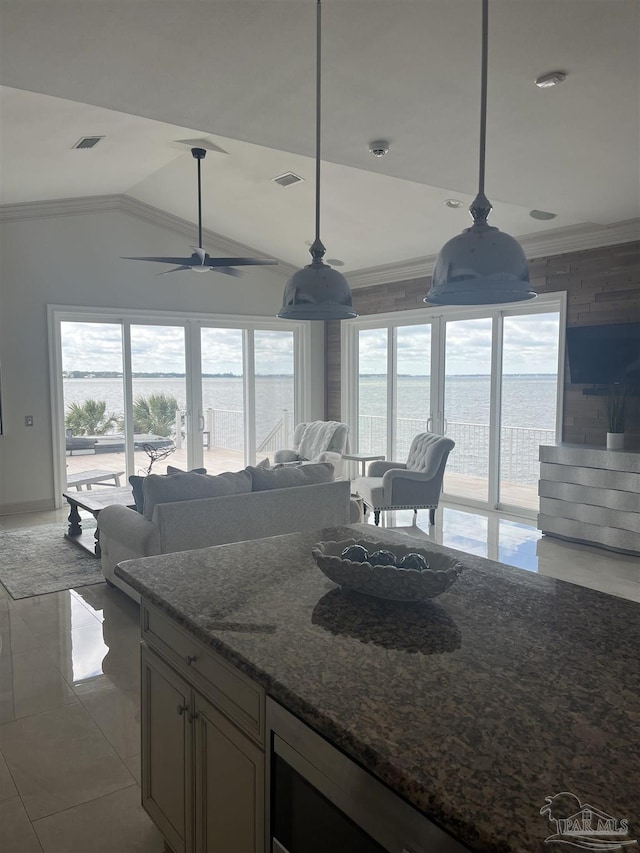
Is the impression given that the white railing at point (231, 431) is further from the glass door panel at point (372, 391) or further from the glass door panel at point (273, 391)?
the glass door panel at point (372, 391)

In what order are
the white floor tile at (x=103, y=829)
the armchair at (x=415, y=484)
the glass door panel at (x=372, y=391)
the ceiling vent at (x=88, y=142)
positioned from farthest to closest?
the glass door panel at (x=372, y=391), the armchair at (x=415, y=484), the ceiling vent at (x=88, y=142), the white floor tile at (x=103, y=829)

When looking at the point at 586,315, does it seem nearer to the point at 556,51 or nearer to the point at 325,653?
the point at 556,51

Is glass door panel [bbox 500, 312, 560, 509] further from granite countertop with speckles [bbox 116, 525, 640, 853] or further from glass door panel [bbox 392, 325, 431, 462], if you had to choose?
granite countertop with speckles [bbox 116, 525, 640, 853]

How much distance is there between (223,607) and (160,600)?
200 millimetres

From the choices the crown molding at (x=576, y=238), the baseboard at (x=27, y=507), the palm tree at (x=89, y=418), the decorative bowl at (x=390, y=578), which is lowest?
the baseboard at (x=27, y=507)

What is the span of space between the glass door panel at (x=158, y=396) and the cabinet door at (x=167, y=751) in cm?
574

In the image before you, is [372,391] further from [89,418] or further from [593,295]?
[89,418]

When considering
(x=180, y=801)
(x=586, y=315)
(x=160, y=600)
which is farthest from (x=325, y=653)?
(x=586, y=315)

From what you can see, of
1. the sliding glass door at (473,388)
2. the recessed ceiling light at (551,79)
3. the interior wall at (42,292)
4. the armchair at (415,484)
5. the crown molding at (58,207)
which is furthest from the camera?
the interior wall at (42,292)

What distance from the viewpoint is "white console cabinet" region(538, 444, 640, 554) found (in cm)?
510

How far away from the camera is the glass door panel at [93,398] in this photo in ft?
23.6

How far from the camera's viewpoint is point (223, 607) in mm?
1643

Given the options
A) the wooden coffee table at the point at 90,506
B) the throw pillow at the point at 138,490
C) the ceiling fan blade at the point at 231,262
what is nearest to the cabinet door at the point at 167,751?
the throw pillow at the point at 138,490

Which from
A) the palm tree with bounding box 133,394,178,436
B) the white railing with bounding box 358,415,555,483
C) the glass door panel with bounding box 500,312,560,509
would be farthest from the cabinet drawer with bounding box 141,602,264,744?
the palm tree with bounding box 133,394,178,436
